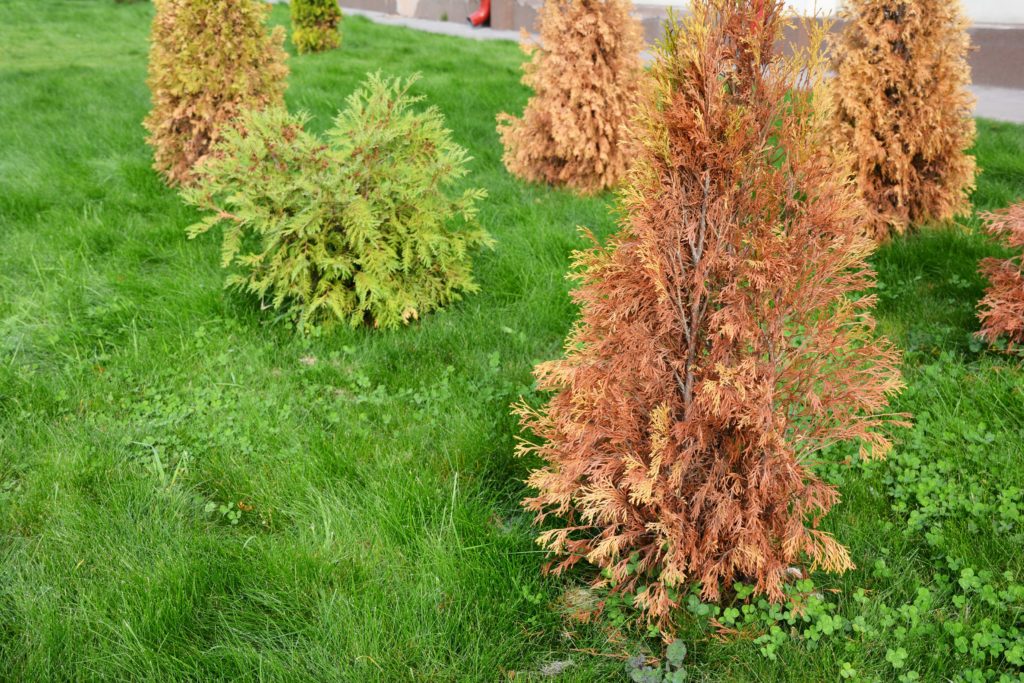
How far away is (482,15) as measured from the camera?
19.6m

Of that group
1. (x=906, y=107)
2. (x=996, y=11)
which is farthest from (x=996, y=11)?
(x=906, y=107)

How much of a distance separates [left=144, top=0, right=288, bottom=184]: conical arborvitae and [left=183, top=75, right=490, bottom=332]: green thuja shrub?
6.51 ft

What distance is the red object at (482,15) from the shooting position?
1950 centimetres

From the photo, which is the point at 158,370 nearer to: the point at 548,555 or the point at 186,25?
the point at 548,555

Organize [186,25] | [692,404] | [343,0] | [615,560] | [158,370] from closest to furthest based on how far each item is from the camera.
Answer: [692,404] < [615,560] < [158,370] < [186,25] < [343,0]

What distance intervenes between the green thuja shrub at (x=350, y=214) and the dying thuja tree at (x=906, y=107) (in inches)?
111

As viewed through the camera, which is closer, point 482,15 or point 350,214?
point 350,214

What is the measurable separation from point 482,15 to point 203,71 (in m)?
14.6

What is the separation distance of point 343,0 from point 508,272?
24012 millimetres

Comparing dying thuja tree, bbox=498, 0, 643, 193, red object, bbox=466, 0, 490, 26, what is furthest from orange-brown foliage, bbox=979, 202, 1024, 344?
red object, bbox=466, 0, 490, 26

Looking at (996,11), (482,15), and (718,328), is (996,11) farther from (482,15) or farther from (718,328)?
(482,15)

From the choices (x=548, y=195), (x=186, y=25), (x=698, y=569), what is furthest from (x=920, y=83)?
(x=186, y=25)

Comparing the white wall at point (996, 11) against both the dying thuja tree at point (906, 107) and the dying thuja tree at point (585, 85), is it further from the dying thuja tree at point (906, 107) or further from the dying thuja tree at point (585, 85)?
the dying thuja tree at point (906, 107)

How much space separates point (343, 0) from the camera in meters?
25.9
